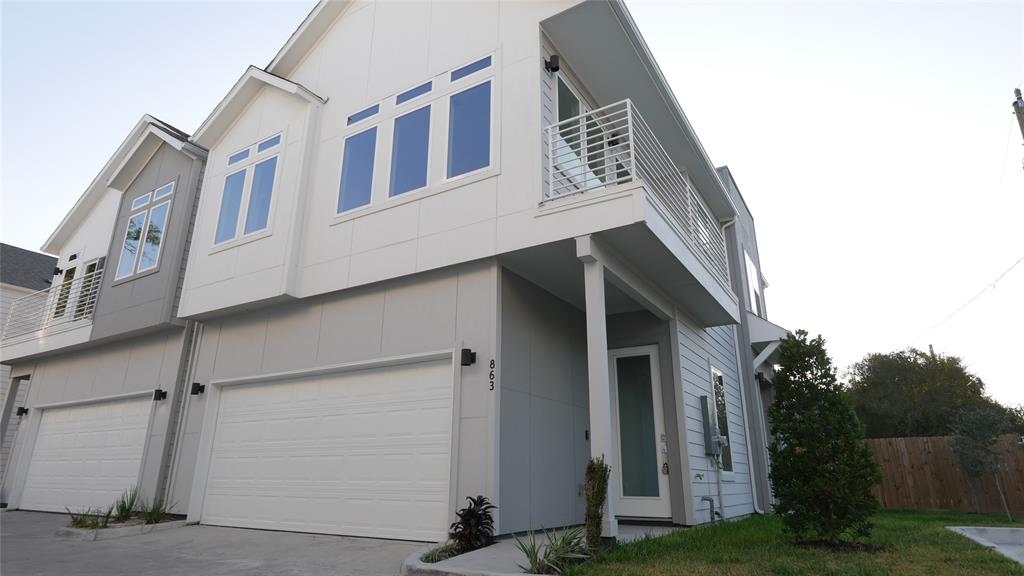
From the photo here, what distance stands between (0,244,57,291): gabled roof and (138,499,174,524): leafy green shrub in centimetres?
1401

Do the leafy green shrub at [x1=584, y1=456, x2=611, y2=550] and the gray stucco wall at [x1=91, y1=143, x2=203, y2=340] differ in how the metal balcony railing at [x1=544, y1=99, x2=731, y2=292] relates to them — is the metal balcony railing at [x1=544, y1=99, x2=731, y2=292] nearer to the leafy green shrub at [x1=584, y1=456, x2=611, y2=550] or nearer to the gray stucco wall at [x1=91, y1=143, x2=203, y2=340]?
the leafy green shrub at [x1=584, y1=456, x2=611, y2=550]

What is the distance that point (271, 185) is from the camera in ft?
31.0

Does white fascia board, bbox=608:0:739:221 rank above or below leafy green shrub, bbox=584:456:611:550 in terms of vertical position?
above

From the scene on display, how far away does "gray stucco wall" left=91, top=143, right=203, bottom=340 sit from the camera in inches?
405

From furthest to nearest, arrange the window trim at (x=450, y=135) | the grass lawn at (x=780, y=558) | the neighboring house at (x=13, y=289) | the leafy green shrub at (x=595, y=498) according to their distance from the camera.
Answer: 1. the neighboring house at (x=13, y=289)
2. the window trim at (x=450, y=135)
3. the leafy green shrub at (x=595, y=498)
4. the grass lawn at (x=780, y=558)

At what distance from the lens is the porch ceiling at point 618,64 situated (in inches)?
290

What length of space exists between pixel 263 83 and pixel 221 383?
5541mm

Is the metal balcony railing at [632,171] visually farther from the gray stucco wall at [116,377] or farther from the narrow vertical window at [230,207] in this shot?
the gray stucco wall at [116,377]

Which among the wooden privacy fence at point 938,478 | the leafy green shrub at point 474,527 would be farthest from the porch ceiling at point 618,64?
the wooden privacy fence at point 938,478

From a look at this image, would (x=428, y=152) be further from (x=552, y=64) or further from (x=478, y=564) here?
(x=478, y=564)

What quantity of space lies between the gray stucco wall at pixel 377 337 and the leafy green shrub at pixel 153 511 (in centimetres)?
21

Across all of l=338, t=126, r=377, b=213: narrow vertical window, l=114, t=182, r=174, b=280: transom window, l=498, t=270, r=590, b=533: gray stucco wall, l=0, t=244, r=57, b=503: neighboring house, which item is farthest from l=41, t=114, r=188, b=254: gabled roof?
l=498, t=270, r=590, b=533: gray stucco wall

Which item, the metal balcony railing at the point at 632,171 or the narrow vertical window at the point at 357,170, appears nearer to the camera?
the metal balcony railing at the point at 632,171

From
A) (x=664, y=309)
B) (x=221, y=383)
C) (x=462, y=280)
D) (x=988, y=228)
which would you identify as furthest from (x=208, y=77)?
(x=988, y=228)
